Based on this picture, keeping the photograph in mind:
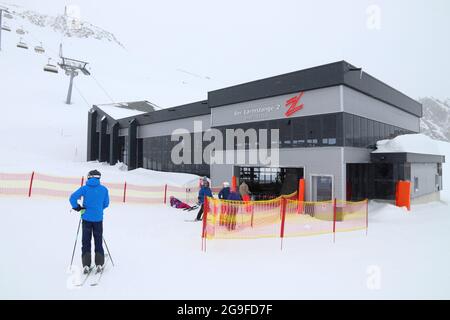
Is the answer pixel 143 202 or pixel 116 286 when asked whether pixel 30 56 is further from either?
pixel 116 286

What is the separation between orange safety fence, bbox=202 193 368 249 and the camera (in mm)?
7973

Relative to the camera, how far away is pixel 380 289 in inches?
202

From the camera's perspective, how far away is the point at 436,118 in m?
122

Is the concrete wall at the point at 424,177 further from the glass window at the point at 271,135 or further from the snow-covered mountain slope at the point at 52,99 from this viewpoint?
the snow-covered mountain slope at the point at 52,99

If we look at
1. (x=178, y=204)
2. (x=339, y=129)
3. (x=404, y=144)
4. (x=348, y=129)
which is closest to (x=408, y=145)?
(x=404, y=144)

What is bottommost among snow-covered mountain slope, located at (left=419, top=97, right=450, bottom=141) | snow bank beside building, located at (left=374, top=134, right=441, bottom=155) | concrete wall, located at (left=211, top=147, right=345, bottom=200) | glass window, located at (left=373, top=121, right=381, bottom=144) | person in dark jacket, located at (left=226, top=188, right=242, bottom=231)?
person in dark jacket, located at (left=226, top=188, right=242, bottom=231)

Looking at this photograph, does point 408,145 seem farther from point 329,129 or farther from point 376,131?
point 329,129

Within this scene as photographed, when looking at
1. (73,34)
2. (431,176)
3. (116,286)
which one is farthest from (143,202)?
(73,34)

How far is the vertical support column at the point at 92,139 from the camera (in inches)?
1275

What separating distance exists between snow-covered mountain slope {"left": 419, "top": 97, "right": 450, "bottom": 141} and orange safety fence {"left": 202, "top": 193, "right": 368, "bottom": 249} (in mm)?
109963

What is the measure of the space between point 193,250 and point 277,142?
895 centimetres

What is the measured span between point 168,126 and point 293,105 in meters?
13.3

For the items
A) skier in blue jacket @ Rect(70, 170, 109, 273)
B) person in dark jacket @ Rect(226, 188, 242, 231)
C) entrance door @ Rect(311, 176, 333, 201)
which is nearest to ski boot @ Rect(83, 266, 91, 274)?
skier in blue jacket @ Rect(70, 170, 109, 273)

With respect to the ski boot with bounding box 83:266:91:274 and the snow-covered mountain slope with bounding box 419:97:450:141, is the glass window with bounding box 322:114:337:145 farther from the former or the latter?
the snow-covered mountain slope with bounding box 419:97:450:141
